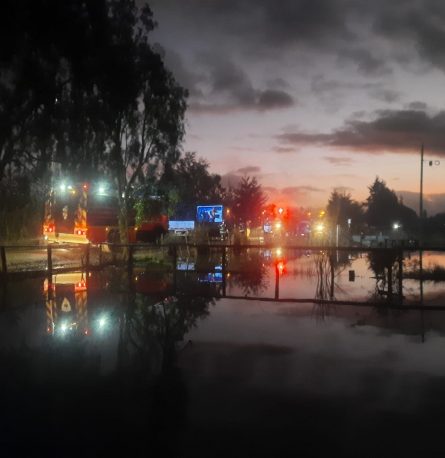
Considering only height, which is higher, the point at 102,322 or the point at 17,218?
the point at 17,218

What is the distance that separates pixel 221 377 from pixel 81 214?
79.3 feet

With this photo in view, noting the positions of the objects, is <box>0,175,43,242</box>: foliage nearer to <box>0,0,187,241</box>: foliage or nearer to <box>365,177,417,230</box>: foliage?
<box>0,0,187,241</box>: foliage

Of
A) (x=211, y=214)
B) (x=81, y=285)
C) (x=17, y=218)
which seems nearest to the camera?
(x=81, y=285)

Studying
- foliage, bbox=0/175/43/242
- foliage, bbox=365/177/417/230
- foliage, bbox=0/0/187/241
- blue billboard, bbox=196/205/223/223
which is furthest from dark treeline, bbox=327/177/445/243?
foliage, bbox=0/0/187/241

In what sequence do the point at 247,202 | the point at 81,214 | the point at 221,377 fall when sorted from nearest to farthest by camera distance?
the point at 221,377 → the point at 81,214 → the point at 247,202

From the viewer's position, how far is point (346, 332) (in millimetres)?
10656

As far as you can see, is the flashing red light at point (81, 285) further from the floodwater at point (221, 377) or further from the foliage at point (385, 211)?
the foliage at point (385, 211)

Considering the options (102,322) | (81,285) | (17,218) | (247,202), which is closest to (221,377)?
(102,322)

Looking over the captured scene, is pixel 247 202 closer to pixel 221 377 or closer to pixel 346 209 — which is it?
pixel 346 209

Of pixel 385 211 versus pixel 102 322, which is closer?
pixel 102 322

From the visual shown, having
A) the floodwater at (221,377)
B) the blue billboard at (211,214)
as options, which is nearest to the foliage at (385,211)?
the blue billboard at (211,214)

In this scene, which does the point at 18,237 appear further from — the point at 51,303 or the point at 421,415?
the point at 421,415

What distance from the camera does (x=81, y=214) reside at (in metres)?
30.2

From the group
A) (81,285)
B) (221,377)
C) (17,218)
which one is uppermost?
(17,218)
